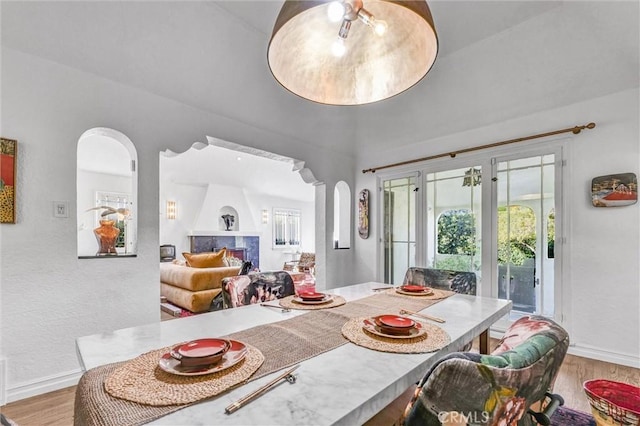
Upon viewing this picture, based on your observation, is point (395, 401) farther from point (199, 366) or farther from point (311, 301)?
point (199, 366)

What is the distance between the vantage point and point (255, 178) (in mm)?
7844

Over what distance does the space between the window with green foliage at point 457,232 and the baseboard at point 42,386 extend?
12.3 ft

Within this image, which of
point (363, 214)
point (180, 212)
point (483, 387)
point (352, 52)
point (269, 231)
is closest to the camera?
point (483, 387)

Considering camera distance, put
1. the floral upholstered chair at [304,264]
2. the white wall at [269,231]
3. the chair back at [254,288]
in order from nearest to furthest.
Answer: the chair back at [254,288] < the floral upholstered chair at [304,264] < the white wall at [269,231]

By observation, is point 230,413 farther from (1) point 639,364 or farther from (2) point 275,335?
(1) point 639,364

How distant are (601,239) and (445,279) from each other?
1.72 m

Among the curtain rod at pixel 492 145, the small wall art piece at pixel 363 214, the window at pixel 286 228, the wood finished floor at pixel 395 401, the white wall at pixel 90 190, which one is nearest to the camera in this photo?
the wood finished floor at pixel 395 401

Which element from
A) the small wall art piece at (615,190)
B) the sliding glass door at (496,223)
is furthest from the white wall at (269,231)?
the small wall art piece at (615,190)

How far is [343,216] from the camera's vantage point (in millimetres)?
4785

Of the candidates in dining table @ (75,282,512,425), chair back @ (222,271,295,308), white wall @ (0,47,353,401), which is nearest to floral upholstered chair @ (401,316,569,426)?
dining table @ (75,282,512,425)

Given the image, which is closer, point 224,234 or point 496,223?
point 496,223

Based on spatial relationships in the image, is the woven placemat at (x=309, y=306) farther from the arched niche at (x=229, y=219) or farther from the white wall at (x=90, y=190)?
the arched niche at (x=229, y=219)

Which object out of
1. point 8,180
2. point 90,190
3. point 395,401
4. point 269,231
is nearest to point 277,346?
point 395,401

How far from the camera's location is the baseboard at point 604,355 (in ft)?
8.20
